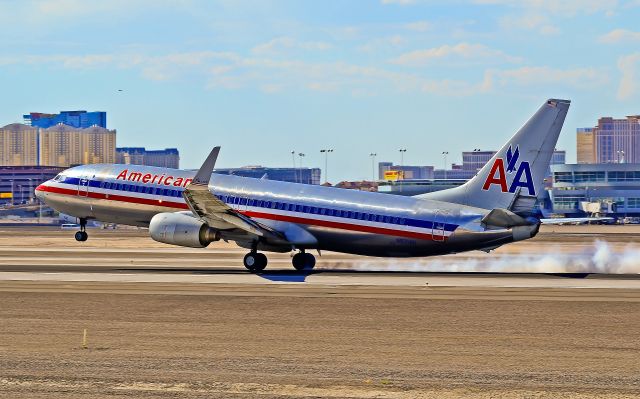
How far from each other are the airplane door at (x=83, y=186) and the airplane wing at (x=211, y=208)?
9774 mm

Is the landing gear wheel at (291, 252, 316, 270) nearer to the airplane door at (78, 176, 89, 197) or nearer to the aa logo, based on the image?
the aa logo

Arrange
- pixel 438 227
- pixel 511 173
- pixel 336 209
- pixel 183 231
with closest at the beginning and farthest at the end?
pixel 511 173 → pixel 438 227 → pixel 183 231 → pixel 336 209

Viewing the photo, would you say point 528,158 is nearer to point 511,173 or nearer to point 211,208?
point 511,173

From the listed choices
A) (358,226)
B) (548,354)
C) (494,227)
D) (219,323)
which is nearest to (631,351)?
(548,354)

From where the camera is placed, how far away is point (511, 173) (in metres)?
52.9

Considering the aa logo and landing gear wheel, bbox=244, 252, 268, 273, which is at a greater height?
the aa logo

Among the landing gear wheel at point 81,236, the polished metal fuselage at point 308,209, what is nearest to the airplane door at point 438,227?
the polished metal fuselage at point 308,209

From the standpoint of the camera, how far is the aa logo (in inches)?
2069

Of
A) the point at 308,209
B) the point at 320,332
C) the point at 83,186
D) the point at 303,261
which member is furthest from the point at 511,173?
the point at 83,186

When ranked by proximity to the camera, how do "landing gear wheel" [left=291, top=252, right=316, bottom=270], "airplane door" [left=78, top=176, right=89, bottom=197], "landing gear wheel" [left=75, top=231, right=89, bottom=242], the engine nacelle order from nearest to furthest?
the engine nacelle, "landing gear wheel" [left=291, top=252, right=316, bottom=270], "airplane door" [left=78, top=176, right=89, bottom=197], "landing gear wheel" [left=75, top=231, right=89, bottom=242]

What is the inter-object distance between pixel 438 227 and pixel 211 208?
12423mm

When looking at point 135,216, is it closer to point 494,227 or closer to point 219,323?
point 494,227

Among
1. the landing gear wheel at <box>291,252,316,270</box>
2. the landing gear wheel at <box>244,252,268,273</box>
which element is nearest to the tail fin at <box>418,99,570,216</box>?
the landing gear wheel at <box>291,252,316,270</box>

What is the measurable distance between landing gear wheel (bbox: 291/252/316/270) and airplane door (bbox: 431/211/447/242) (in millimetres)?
8498
